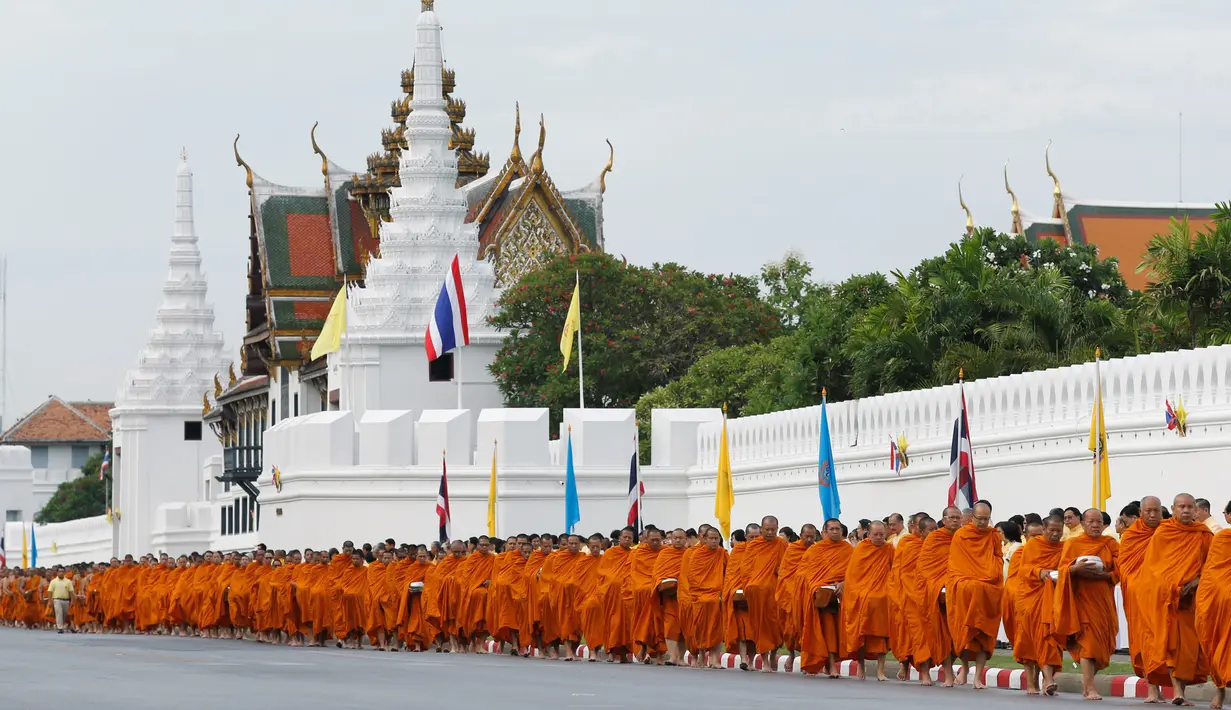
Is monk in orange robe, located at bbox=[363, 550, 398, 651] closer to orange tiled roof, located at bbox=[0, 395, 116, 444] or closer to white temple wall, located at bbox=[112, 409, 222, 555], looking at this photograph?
white temple wall, located at bbox=[112, 409, 222, 555]

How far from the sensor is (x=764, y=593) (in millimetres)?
19969

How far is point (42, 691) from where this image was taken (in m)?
16.0

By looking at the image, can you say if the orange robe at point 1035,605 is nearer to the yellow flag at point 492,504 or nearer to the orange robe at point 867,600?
the orange robe at point 867,600

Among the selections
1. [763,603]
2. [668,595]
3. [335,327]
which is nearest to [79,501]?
[335,327]

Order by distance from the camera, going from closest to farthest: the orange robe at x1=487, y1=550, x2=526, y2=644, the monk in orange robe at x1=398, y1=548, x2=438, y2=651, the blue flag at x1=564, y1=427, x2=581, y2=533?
the orange robe at x1=487, y1=550, x2=526, y2=644 < the monk in orange robe at x1=398, y1=548, x2=438, y2=651 < the blue flag at x1=564, y1=427, x2=581, y2=533

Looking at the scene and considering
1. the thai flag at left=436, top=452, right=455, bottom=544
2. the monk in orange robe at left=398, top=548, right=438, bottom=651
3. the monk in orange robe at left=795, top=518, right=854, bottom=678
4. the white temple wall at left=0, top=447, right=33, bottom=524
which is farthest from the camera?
the white temple wall at left=0, top=447, right=33, bottom=524

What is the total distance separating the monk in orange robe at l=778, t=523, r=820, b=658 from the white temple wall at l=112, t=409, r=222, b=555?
4448 cm

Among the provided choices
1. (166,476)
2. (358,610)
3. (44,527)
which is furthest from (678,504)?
(44,527)

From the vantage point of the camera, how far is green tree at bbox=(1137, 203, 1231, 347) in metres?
26.8

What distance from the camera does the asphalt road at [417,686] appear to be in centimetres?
1435

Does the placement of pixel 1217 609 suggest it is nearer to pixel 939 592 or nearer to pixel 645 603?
pixel 939 592

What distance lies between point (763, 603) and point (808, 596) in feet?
3.42

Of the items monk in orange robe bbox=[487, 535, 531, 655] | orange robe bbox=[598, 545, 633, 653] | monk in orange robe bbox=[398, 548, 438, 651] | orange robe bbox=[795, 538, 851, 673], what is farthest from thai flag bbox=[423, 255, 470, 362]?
orange robe bbox=[795, 538, 851, 673]

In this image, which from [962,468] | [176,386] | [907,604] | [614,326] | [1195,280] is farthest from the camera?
[176,386]
